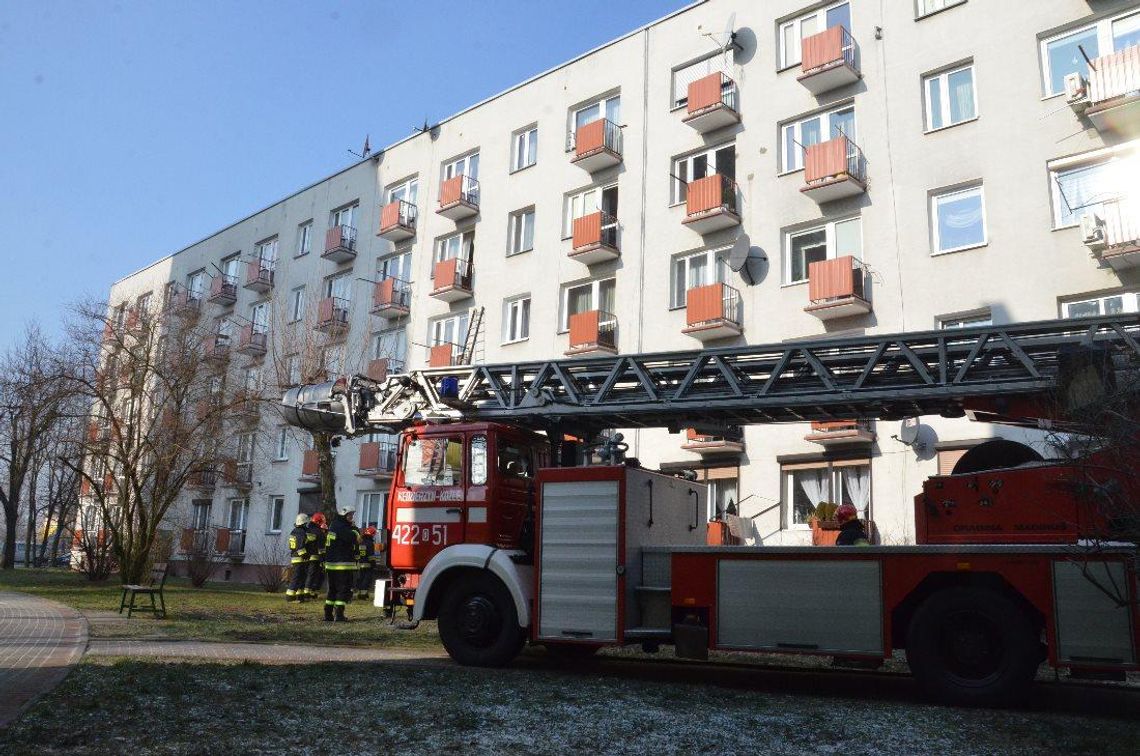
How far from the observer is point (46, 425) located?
82.0ft

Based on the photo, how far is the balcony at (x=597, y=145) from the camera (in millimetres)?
25688

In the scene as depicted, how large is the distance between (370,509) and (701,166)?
16.2 m

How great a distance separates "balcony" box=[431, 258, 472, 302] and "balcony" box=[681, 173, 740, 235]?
8601mm

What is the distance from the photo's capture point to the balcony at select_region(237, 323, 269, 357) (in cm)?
3612

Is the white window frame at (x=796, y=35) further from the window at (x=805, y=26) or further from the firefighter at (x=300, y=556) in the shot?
the firefighter at (x=300, y=556)

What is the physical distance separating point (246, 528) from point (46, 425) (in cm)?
1263

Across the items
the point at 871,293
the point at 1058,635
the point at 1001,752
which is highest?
the point at 871,293

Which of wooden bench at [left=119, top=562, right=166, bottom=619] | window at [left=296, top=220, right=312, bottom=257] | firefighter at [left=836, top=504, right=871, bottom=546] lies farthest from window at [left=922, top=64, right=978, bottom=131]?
window at [left=296, top=220, right=312, bottom=257]

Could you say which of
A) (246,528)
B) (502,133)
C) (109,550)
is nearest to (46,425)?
(109,550)

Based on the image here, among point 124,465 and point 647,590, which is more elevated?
point 124,465

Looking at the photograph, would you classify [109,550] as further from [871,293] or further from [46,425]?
[871,293]

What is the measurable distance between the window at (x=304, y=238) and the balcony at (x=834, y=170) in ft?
72.0

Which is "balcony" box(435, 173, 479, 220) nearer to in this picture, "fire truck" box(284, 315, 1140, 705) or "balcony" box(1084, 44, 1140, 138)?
"balcony" box(1084, 44, 1140, 138)

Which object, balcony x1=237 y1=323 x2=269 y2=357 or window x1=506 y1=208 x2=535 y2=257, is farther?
balcony x1=237 y1=323 x2=269 y2=357
